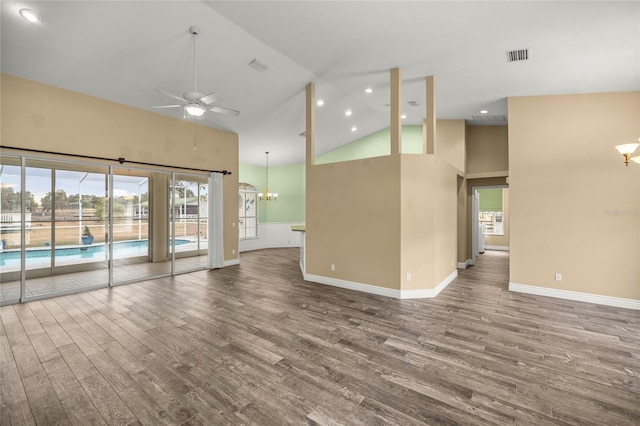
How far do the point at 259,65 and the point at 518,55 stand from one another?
13.1 ft

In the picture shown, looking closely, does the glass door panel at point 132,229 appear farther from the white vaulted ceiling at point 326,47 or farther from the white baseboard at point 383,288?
the white baseboard at point 383,288

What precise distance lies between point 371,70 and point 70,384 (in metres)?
5.58

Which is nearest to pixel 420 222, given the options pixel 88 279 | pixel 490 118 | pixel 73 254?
pixel 490 118

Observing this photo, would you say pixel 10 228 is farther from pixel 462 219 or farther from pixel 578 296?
pixel 578 296

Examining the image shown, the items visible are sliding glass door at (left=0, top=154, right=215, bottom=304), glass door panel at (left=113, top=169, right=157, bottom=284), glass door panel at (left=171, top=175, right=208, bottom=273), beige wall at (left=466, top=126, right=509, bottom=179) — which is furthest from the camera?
beige wall at (left=466, top=126, right=509, bottom=179)

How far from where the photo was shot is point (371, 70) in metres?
4.85

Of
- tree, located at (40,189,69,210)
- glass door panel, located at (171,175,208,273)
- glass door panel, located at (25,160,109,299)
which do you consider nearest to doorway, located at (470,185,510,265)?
glass door panel, located at (171,175,208,273)

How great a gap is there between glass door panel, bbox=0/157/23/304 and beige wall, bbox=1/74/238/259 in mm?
574

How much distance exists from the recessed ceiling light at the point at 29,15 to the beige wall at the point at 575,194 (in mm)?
7321

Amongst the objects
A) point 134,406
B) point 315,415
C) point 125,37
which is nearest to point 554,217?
point 315,415

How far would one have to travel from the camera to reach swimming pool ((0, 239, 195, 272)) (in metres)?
4.93

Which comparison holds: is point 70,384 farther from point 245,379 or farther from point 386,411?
point 386,411

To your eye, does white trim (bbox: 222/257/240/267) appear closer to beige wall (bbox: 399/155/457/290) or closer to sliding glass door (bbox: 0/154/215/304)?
sliding glass door (bbox: 0/154/215/304)

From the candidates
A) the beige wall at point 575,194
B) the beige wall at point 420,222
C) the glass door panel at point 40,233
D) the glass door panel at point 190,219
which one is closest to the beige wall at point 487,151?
the beige wall at point 575,194
